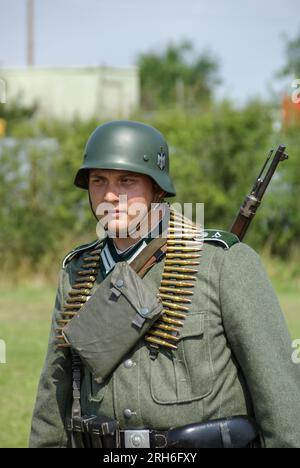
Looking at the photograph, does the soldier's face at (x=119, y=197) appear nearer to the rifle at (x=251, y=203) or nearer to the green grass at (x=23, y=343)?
the rifle at (x=251, y=203)

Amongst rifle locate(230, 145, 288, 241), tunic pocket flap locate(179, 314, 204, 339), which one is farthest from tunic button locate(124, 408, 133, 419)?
rifle locate(230, 145, 288, 241)

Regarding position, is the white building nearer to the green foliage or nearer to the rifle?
the rifle

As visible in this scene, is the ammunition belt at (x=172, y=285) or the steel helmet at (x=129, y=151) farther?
the steel helmet at (x=129, y=151)

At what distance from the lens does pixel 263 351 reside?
339 centimetres

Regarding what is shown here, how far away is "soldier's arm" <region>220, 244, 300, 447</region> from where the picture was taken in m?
3.37

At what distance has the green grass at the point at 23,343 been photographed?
25.3ft

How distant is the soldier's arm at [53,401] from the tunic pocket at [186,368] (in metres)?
0.50

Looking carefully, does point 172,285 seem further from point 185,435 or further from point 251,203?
point 251,203

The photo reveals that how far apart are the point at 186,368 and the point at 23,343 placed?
8.09 meters

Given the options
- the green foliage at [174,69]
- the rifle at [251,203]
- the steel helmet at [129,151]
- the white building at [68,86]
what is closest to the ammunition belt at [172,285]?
the steel helmet at [129,151]
